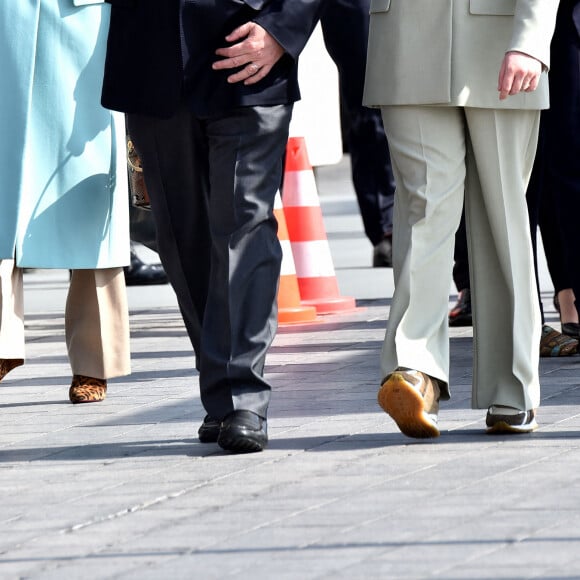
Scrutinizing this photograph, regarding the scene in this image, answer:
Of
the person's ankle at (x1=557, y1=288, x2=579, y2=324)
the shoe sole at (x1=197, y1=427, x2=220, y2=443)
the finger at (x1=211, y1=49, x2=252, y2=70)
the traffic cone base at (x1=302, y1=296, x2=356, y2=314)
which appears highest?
the finger at (x1=211, y1=49, x2=252, y2=70)

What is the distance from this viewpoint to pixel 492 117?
465cm

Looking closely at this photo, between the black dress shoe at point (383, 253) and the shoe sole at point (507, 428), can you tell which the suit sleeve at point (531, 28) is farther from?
the black dress shoe at point (383, 253)

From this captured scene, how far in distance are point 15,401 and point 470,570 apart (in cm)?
302

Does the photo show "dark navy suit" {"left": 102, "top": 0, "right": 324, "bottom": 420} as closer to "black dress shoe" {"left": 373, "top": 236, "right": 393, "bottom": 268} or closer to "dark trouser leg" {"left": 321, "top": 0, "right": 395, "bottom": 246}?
"dark trouser leg" {"left": 321, "top": 0, "right": 395, "bottom": 246}

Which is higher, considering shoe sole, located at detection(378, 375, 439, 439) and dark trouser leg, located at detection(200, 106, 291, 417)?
dark trouser leg, located at detection(200, 106, 291, 417)

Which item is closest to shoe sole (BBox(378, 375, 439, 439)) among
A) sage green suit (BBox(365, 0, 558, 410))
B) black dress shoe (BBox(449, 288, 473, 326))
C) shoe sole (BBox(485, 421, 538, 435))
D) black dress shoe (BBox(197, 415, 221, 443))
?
sage green suit (BBox(365, 0, 558, 410))

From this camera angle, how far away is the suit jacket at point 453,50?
182 inches

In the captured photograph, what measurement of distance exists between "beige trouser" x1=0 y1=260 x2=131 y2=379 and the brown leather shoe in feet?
5.06

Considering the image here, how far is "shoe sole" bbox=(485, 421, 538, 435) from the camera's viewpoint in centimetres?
470

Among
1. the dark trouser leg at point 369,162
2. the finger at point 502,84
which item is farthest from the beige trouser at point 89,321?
the dark trouser leg at point 369,162

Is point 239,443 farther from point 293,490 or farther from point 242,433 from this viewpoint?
point 293,490

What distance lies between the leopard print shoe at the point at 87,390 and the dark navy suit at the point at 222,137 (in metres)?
1.14

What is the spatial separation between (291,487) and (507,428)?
851 millimetres

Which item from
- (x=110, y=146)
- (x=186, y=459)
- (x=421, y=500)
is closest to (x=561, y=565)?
(x=421, y=500)
